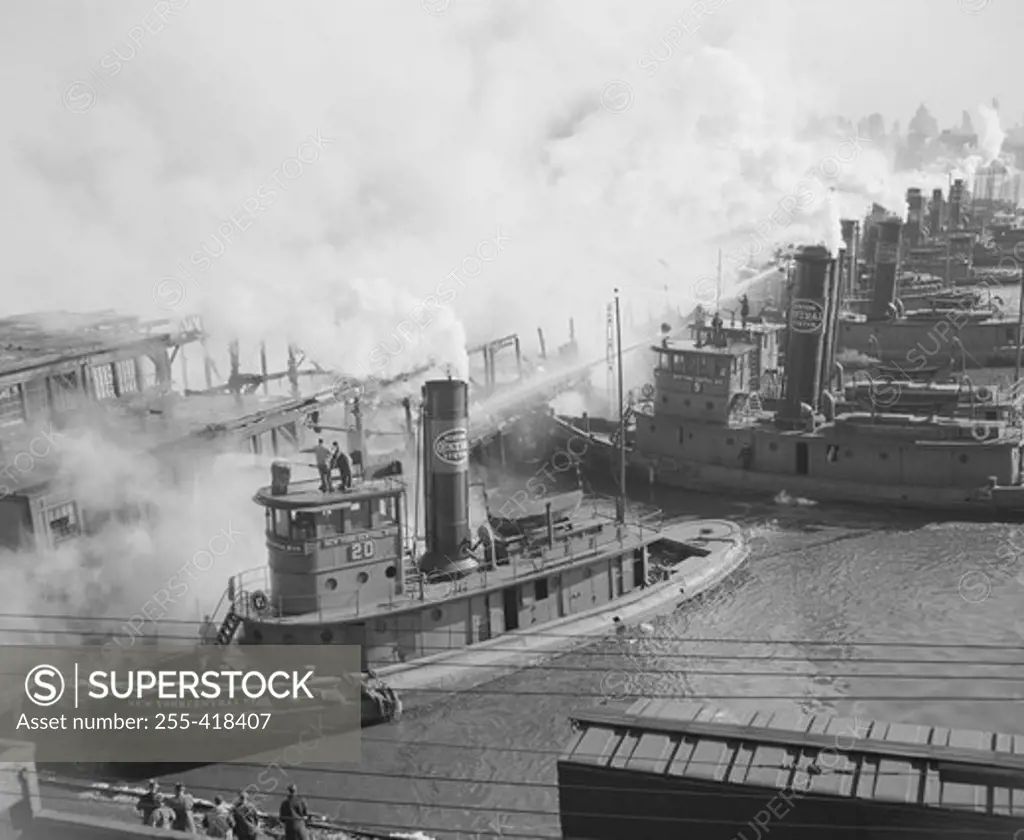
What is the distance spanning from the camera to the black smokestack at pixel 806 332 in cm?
4578

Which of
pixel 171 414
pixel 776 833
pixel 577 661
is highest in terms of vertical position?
pixel 171 414

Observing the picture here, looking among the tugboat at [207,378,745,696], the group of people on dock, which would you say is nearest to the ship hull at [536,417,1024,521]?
the tugboat at [207,378,745,696]

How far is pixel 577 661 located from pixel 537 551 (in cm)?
312

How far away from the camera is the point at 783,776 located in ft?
53.6

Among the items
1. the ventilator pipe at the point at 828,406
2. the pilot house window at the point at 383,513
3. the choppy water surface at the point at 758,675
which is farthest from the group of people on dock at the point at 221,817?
the ventilator pipe at the point at 828,406

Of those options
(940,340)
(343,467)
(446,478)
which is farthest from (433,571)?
(940,340)

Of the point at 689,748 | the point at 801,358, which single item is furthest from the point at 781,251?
the point at 689,748

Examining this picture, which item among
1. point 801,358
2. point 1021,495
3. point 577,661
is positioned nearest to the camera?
point 577,661

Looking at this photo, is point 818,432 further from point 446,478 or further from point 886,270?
point 886,270

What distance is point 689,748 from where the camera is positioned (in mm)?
17156

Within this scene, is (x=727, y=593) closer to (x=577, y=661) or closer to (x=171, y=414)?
(x=577, y=661)

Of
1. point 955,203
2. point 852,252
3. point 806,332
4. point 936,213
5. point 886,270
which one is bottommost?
point 806,332

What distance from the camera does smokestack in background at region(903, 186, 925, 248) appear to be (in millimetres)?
94188

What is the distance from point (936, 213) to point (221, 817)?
95.3m
